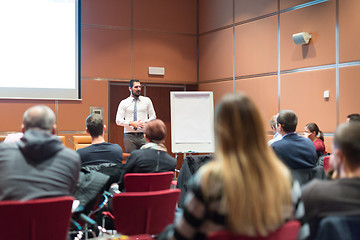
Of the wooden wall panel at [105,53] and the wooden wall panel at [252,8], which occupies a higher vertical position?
the wooden wall panel at [252,8]

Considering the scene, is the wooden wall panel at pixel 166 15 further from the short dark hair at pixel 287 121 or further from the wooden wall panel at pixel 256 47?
the short dark hair at pixel 287 121

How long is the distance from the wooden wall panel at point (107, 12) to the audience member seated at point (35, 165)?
18.6ft

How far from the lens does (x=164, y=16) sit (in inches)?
316

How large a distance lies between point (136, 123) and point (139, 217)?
150 inches

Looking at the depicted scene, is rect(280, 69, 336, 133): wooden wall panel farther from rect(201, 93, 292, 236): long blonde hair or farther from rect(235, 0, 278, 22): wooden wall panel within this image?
rect(201, 93, 292, 236): long blonde hair

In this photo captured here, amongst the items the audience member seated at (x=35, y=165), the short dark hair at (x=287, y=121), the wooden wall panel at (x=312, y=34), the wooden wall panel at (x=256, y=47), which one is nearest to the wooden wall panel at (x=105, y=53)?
the wooden wall panel at (x=256, y=47)

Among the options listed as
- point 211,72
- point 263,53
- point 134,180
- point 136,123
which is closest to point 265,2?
point 263,53

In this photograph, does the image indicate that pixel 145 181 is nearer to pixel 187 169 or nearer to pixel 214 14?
pixel 187 169

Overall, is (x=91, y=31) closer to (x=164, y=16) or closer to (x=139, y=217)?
(x=164, y=16)

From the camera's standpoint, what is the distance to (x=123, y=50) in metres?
7.66

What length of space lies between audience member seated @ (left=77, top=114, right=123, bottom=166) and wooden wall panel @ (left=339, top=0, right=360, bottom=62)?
3669 mm

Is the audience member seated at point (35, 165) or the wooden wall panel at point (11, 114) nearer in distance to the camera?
the audience member seated at point (35, 165)

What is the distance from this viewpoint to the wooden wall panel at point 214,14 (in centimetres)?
748

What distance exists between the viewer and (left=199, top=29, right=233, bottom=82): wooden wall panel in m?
7.50
